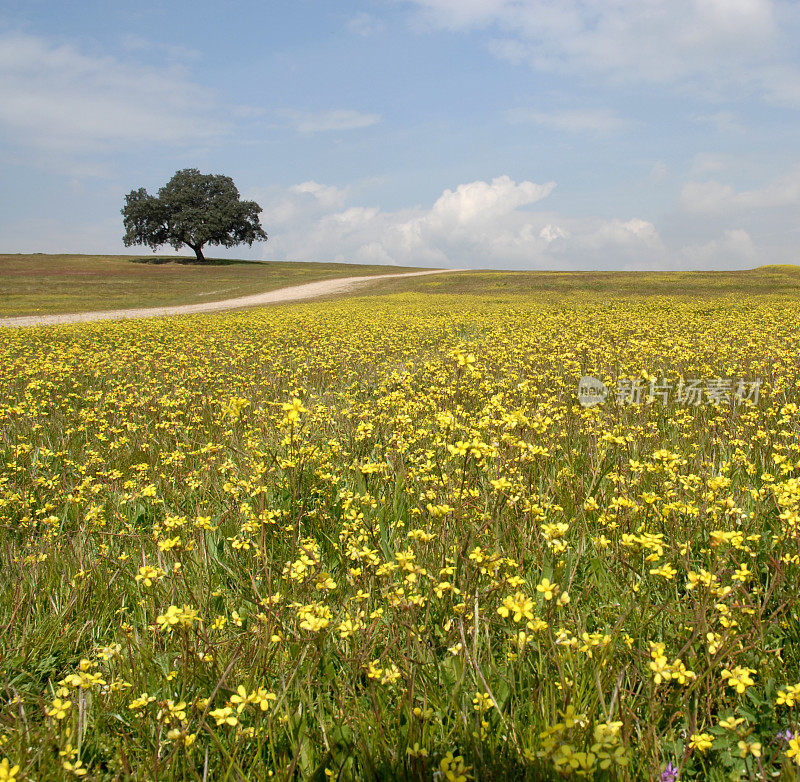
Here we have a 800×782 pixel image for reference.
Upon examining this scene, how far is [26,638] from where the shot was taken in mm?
2725

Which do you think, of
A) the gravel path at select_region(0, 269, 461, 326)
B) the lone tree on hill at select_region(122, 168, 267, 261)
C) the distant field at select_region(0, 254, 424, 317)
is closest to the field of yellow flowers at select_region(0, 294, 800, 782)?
the gravel path at select_region(0, 269, 461, 326)

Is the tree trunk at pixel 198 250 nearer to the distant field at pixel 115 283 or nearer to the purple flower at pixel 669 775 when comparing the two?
the distant field at pixel 115 283

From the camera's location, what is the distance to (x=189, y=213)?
76.7 meters

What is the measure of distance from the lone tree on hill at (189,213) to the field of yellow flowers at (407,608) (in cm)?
7911

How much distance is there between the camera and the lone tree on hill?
7606cm

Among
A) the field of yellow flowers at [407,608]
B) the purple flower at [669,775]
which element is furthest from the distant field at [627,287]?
the purple flower at [669,775]

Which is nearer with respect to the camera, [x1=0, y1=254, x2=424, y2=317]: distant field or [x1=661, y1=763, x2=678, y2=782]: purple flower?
[x1=661, y1=763, x2=678, y2=782]: purple flower

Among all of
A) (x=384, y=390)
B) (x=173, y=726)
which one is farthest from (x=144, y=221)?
(x=173, y=726)

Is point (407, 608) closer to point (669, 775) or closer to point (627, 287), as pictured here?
point (669, 775)

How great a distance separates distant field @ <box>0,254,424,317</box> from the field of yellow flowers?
1359 inches

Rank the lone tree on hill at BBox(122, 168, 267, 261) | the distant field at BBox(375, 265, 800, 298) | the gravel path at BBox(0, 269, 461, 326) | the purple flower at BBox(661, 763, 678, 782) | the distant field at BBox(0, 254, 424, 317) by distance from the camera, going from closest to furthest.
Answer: the purple flower at BBox(661, 763, 678, 782)
the gravel path at BBox(0, 269, 461, 326)
the distant field at BBox(375, 265, 800, 298)
the distant field at BBox(0, 254, 424, 317)
the lone tree on hill at BBox(122, 168, 267, 261)

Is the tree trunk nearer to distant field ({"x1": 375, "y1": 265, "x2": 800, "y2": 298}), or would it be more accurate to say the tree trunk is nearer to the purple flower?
distant field ({"x1": 375, "y1": 265, "x2": 800, "y2": 298})

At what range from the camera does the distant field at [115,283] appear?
38.3m

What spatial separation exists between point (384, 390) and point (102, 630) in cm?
470
